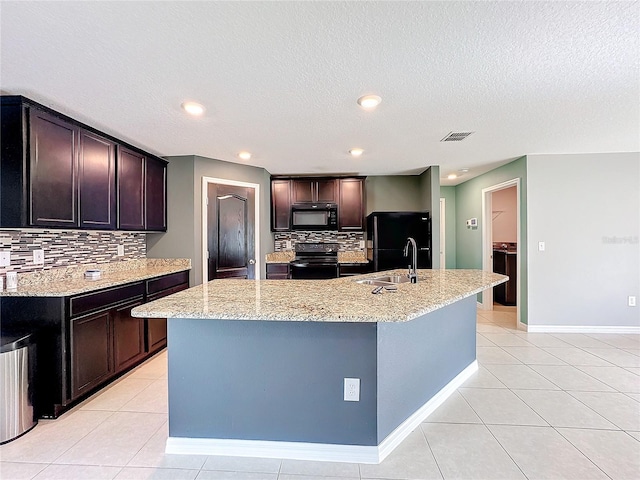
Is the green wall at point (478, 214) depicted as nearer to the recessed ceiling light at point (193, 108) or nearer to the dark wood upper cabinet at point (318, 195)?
the dark wood upper cabinet at point (318, 195)

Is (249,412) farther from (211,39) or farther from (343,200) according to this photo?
(343,200)

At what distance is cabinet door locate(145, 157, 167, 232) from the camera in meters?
3.42

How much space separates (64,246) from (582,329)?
18.6 ft

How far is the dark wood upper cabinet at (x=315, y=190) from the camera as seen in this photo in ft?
15.6

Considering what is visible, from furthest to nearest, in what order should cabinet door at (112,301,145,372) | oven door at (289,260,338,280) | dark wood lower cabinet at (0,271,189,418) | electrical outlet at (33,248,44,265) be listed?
oven door at (289,260,338,280)
cabinet door at (112,301,145,372)
electrical outlet at (33,248,44,265)
dark wood lower cabinet at (0,271,189,418)

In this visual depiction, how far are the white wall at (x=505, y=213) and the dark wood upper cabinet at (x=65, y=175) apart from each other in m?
5.97

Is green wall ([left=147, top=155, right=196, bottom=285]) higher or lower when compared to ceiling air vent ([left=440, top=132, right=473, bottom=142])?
lower

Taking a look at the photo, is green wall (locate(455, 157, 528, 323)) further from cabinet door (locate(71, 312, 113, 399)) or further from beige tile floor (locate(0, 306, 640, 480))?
cabinet door (locate(71, 312, 113, 399))

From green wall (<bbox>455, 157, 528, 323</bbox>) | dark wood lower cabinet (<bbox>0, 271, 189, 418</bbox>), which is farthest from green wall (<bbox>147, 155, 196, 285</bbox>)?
green wall (<bbox>455, 157, 528, 323</bbox>)

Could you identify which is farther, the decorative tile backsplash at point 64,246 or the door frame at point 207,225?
the door frame at point 207,225

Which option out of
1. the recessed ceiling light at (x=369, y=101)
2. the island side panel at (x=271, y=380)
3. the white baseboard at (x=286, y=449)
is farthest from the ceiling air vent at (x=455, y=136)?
the white baseboard at (x=286, y=449)

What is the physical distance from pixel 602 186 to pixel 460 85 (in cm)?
A: 304

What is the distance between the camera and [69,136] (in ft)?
7.98

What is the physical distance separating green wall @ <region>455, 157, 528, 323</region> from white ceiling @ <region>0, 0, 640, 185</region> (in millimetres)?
998
